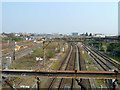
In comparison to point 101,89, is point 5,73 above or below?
above

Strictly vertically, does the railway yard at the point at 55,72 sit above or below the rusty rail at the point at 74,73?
below

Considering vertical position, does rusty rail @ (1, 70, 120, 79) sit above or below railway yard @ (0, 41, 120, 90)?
above

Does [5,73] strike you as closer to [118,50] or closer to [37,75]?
[37,75]

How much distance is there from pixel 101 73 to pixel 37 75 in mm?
978

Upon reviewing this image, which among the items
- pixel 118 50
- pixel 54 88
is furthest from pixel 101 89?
pixel 118 50

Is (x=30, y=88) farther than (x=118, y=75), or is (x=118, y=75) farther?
(x=30, y=88)

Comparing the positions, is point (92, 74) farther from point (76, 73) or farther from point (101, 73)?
point (76, 73)

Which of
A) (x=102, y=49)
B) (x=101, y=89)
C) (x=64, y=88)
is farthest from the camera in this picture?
(x=102, y=49)

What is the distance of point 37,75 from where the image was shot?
1.82m

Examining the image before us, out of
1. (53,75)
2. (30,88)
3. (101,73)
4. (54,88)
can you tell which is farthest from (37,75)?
(54,88)

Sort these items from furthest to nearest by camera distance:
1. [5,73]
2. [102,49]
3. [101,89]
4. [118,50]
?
[102,49]
[118,50]
[101,89]
[5,73]

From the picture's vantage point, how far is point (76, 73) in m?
1.77

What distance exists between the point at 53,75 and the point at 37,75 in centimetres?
25

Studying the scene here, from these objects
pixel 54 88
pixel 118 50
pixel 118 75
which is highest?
pixel 118 75
